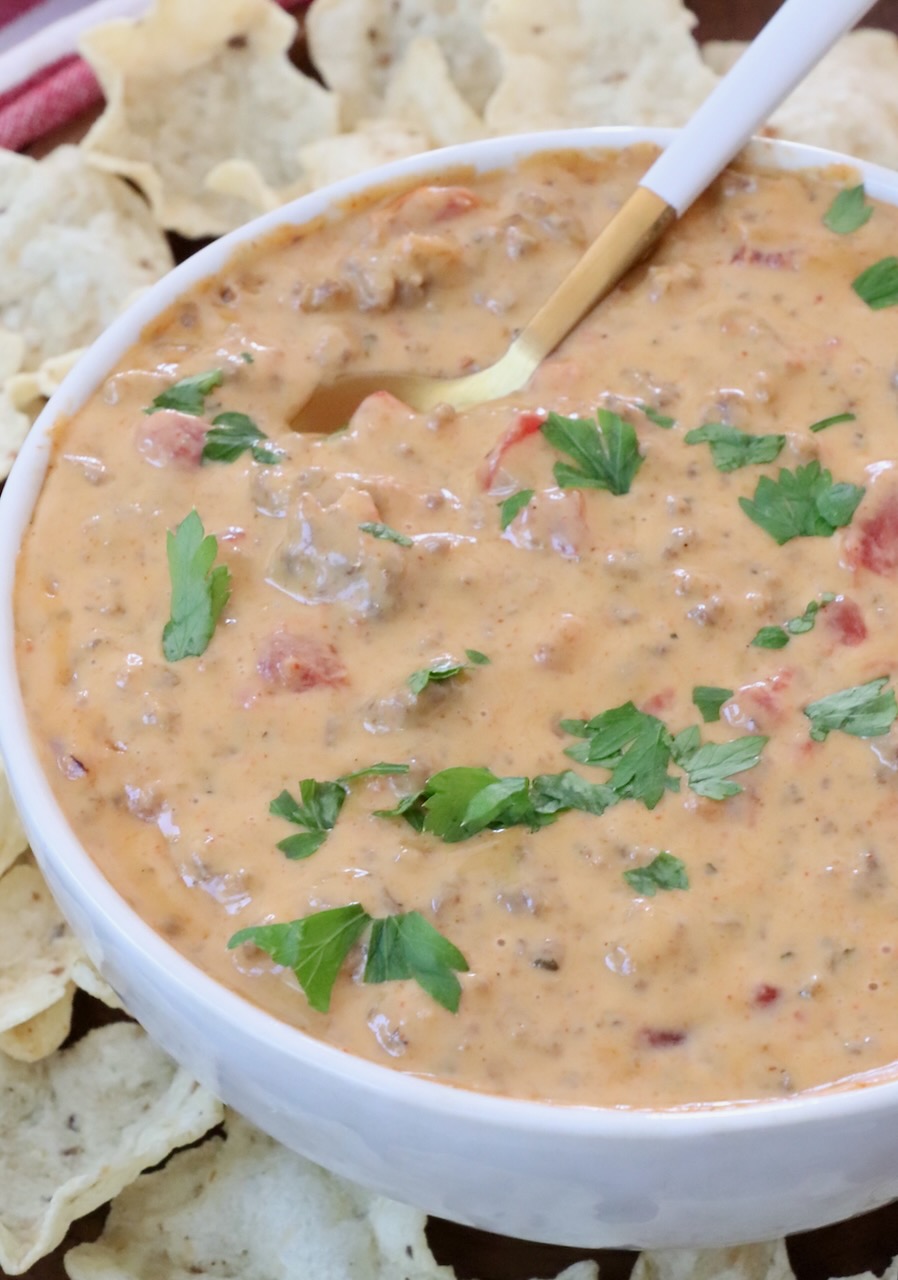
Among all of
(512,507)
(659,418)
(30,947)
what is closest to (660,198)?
(659,418)

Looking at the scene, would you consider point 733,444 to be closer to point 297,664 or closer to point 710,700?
point 710,700

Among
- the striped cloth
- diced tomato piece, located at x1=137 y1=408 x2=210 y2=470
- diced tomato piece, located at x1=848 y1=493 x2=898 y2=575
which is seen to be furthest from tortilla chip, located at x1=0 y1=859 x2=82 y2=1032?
the striped cloth

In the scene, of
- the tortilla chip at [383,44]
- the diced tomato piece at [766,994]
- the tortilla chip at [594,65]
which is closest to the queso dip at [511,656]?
the diced tomato piece at [766,994]

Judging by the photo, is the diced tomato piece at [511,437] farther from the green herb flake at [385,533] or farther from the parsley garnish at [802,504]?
the parsley garnish at [802,504]

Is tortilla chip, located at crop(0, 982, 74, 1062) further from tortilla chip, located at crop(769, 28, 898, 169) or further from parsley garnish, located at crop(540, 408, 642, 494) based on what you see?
tortilla chip, located at crop(769, 28, 898, 169)

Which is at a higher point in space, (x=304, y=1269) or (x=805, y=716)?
(x=805, y=716)

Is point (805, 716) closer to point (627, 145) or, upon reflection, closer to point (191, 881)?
point (191, 881)

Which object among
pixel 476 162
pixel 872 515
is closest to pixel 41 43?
pixel 476 162
